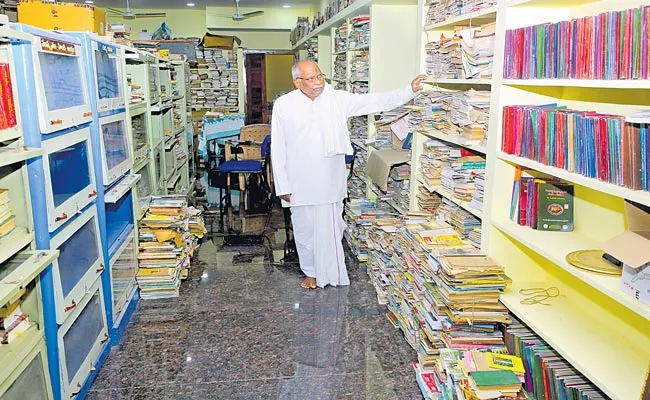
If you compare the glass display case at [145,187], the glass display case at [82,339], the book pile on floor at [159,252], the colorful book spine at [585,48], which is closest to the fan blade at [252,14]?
the glass display case at [145,187]

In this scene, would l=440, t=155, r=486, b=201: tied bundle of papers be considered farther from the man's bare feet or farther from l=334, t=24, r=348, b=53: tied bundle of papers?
l=334, t=24, r=348, b=53: tied bundle of papers

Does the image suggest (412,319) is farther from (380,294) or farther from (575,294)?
(575,294)

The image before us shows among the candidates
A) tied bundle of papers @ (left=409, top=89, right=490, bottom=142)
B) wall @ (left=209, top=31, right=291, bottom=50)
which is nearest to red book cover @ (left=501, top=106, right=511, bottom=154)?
tied bundle of papers @ (left=409, top=89, right=490, bottom=142)

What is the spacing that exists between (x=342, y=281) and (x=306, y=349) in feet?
3.37

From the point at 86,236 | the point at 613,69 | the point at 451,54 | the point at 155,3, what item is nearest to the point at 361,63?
the point at 451,54

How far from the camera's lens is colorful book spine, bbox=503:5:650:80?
1.66 metres

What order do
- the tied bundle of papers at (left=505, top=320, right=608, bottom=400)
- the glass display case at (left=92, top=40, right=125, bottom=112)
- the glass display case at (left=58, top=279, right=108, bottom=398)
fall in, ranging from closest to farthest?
the tied bundle of papers at (left=505, top=320, right=608, bottom=400), the glass display case at (left=58, top=279, right=108, bottom=398), the glass display case at (left=92, top=40, right=125, bottom=112)

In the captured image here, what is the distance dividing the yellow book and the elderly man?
193cm

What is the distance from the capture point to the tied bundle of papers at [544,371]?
2.01m

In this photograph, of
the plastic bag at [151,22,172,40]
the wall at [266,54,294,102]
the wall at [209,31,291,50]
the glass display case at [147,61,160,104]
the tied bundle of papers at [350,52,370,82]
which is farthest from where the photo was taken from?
the wall at [266,54,294,102]

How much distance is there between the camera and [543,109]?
7.32 ft

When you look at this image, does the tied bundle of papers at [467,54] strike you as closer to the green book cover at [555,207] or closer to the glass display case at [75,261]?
the green book cover at [555,207]

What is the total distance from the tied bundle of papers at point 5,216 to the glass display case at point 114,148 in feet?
3.31

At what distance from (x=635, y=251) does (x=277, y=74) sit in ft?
36.0
